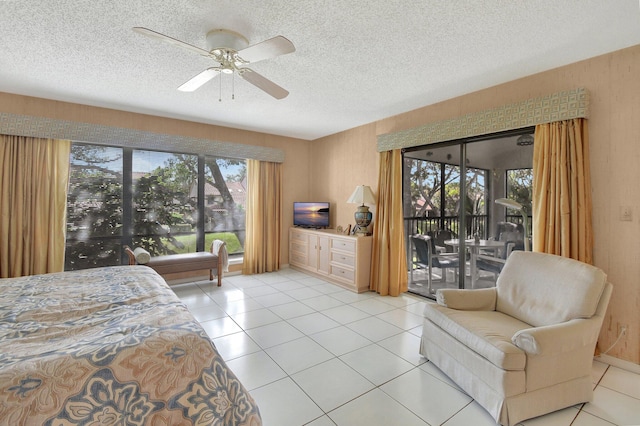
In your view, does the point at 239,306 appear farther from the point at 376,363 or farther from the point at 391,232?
the point at 391,232

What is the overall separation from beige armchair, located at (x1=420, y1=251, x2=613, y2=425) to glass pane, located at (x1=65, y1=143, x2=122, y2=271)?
4347 mm

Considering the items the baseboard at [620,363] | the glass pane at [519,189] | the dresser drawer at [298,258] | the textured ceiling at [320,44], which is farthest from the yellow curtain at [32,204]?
the baseboard at [620,363]

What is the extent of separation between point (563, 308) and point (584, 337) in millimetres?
227

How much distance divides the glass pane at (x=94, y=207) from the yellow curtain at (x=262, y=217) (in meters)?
1.95

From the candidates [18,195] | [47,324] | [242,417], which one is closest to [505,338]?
[242,417]

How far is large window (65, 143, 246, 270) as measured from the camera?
400cm

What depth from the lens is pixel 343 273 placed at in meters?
4.51

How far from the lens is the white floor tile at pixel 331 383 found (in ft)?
6.44

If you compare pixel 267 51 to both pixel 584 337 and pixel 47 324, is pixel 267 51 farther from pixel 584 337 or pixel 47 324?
pixel 584 337

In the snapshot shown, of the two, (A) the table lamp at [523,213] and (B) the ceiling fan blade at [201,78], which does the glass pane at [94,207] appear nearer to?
(B) the ceiling fan blade at [201,78]

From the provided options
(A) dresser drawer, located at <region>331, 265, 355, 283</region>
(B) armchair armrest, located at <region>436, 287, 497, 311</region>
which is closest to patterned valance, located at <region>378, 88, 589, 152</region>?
(B) armchair armrest, located at <region>436, 287, 497, 311</region>

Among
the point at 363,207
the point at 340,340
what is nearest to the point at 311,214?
the point at 363,207

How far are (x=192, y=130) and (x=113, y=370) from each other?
4115 millimetres

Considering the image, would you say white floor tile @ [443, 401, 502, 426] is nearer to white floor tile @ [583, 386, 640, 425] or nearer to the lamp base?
white floor tile @ [583, 386, 640, 425]
